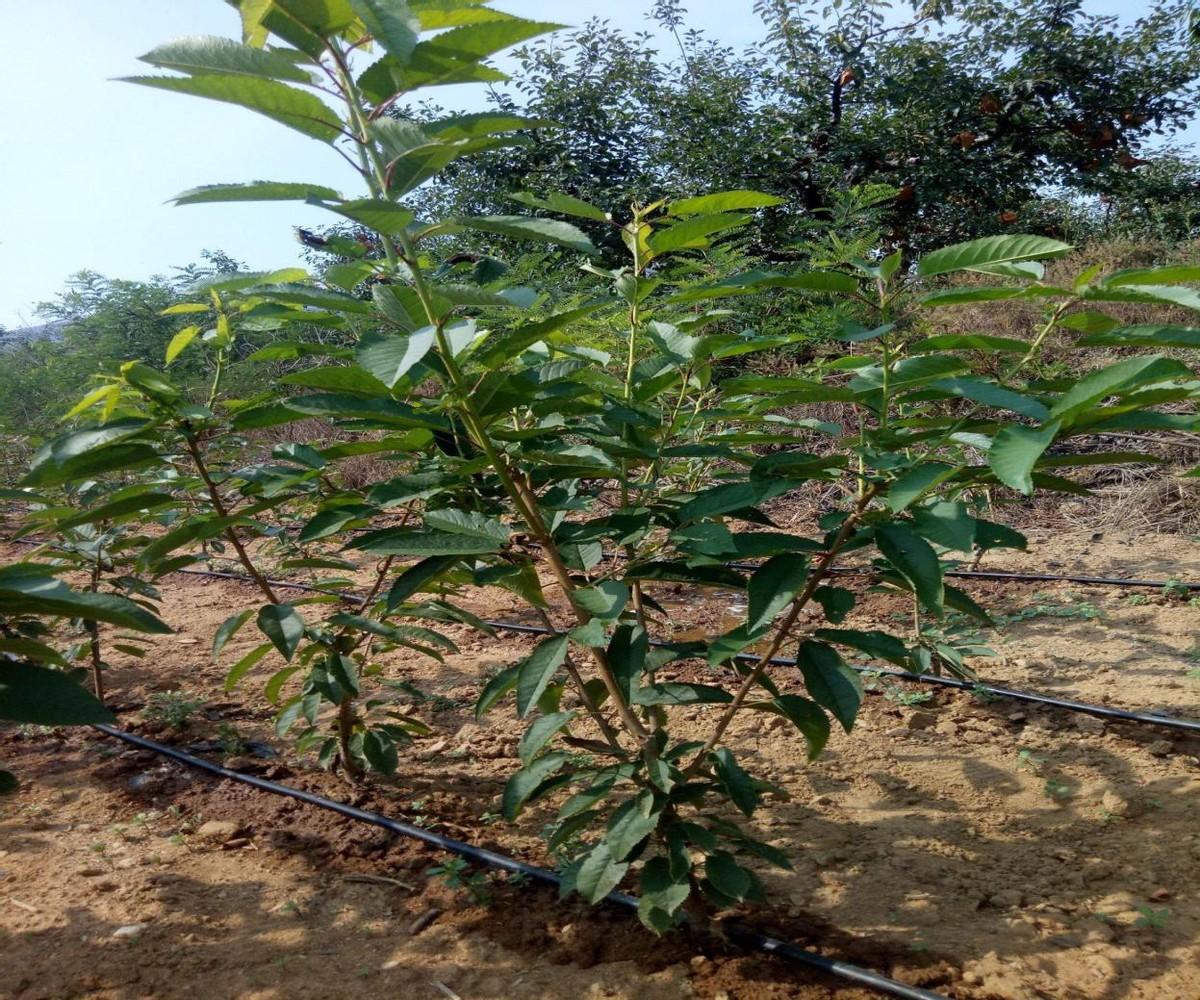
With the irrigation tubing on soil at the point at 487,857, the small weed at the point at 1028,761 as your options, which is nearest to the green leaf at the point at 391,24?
the irrigation tubing on soil at the point at 487,857

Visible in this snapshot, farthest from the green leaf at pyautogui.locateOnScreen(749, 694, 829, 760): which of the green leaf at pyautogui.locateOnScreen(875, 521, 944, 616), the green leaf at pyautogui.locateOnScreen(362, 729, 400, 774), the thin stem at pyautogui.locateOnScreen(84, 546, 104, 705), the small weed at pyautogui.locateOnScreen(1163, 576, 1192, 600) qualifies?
the small weed at pyautogui.locateOnScreen(1163, 576, 1192, 600)

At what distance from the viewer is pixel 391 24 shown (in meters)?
0.99

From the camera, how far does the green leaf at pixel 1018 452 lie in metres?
0.94

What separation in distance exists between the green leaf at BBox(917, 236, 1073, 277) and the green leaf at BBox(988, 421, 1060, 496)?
9.4 inches

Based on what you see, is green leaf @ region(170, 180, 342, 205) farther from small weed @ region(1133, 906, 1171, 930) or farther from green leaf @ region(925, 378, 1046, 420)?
small weed @ region(1133, 906, 1171, 930)

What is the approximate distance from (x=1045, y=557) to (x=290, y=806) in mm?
4506

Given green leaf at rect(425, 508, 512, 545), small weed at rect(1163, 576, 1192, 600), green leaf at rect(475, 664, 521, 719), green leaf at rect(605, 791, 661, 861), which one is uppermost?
green leaf at rect(425, 508, 512, 545)

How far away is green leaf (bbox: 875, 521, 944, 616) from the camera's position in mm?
1160

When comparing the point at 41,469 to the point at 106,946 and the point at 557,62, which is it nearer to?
the point at 106,946

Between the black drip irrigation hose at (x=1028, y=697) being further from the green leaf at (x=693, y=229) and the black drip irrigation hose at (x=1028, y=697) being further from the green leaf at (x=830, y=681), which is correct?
the green leaf at (x=693, y=229)

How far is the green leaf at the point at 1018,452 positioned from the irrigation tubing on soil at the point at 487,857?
1.00m

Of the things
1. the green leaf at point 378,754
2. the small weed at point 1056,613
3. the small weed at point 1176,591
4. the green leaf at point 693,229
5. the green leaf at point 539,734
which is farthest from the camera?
the small weed at point 1176,591

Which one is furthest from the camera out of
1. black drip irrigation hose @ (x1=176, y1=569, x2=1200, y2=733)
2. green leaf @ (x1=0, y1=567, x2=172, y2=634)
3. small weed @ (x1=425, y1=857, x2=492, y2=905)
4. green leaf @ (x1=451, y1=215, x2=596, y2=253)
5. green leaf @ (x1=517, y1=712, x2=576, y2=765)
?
black drip irrigation hose @ (x1=176, y1=569, x2=1200, y2=733)

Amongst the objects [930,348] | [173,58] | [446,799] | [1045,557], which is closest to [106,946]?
[446,799]
